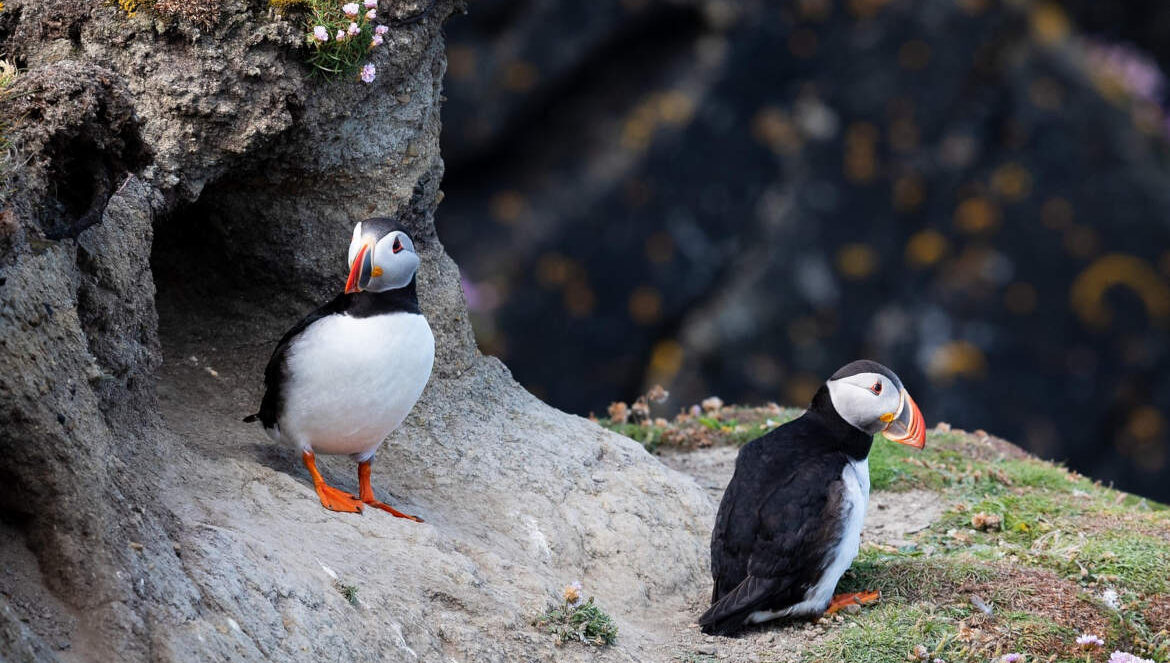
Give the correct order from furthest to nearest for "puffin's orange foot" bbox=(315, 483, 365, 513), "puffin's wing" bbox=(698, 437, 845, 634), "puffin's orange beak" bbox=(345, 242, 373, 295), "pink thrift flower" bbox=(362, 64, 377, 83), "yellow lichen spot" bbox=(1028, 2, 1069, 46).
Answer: "yellow lichen spot" bbox=(1028, 2, 1069, 46) → "pink thrift flower" bbox=(362, 64, 377, 83) → "puffin's wing" bbox=(698, 437, 845, 634) → "puffin's orange foot" bbox=(315, 483, 365, 513) → "puffin's orange beak" bbox=(345, 242, 373, 295)

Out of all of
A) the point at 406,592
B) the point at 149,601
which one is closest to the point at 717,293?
the point at 406,592

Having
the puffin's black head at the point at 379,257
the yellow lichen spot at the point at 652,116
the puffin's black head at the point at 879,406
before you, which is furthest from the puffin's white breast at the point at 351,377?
the yellow lichen spot at the point at 652,116

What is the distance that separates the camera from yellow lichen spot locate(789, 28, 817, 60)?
38.8 ft

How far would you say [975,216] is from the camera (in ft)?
39.5

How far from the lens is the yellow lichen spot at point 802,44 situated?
11.8 m

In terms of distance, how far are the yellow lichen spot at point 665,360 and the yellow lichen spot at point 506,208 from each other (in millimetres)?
1549

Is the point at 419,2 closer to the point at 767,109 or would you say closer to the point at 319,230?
the point at 319,230

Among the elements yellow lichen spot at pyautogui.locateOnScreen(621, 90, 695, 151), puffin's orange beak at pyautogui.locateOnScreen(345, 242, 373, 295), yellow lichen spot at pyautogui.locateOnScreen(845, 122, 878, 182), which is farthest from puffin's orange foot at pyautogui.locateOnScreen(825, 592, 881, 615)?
yellow lichen spot at pyautogui.locateOnScreen(845, 122, 878, 182)

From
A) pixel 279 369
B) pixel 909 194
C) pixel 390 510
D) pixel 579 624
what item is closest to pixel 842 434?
pixel 579 624

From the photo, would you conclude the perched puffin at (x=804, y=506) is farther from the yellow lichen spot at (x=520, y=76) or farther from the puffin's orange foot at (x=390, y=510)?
the yellow lichen spot at (x=520, y=76)

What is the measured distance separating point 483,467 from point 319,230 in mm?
1349

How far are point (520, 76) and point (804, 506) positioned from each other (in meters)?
6.36

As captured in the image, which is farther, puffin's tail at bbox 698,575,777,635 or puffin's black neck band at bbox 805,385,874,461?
puffin's black neck band at bbox 805,385,874,461

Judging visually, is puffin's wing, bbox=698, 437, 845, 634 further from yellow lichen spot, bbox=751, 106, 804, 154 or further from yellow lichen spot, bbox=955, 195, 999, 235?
yellow lichen spot, bbox=955, 195, 999, 235
